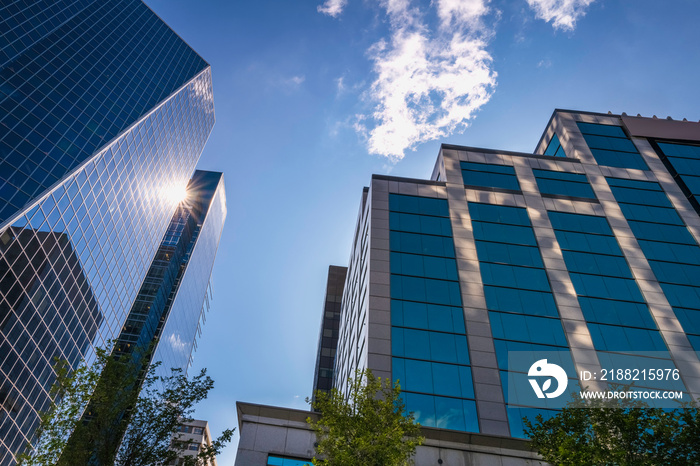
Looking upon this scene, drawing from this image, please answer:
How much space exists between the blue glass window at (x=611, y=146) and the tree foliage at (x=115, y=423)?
45.7 meters

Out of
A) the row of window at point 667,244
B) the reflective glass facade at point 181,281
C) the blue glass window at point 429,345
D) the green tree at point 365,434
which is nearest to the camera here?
the green tree at point 365,434

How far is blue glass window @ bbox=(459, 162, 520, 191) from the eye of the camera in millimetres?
45688

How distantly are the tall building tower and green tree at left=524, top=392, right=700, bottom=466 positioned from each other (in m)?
49.3

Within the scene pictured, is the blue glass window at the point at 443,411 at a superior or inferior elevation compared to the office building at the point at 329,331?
inferior

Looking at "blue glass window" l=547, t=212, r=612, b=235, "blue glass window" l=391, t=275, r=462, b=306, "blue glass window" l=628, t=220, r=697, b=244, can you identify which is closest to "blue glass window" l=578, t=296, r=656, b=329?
"blue glass window" l=547, t=212, r=612, b=235

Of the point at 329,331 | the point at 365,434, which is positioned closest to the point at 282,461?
the point at 365,434

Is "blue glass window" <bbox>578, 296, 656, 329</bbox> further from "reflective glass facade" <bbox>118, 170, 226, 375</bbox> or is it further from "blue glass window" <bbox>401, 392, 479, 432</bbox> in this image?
"reflective glass facade" <bbox>118, 170, 226, 375</bbox>

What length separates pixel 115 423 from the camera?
68.0ft

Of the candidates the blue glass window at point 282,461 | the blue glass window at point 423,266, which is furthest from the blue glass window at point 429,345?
the blue glass window at point 282,461

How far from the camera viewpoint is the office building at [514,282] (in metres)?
29.5

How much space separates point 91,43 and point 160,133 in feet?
60.6

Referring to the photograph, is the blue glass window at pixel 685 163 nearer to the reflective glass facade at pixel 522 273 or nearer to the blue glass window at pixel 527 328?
the reflective glass facade at pixel 522 273

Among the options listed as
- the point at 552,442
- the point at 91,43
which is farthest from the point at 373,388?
the point at 91,43

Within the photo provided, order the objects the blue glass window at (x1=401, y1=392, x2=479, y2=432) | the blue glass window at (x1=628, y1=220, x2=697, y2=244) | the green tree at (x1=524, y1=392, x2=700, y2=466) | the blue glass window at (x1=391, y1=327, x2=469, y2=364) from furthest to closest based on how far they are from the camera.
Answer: the blue glass window at (x1=628, y1=220, x2=697, y2=244) → the blue glass window at (x1=391, y1=327, x2=469, y2=364) → the blue glass window at (x1=401, y1=392, x2=479, y2=432) → the green tree at (x1=524, y1=392, x2=700, y2=466)
